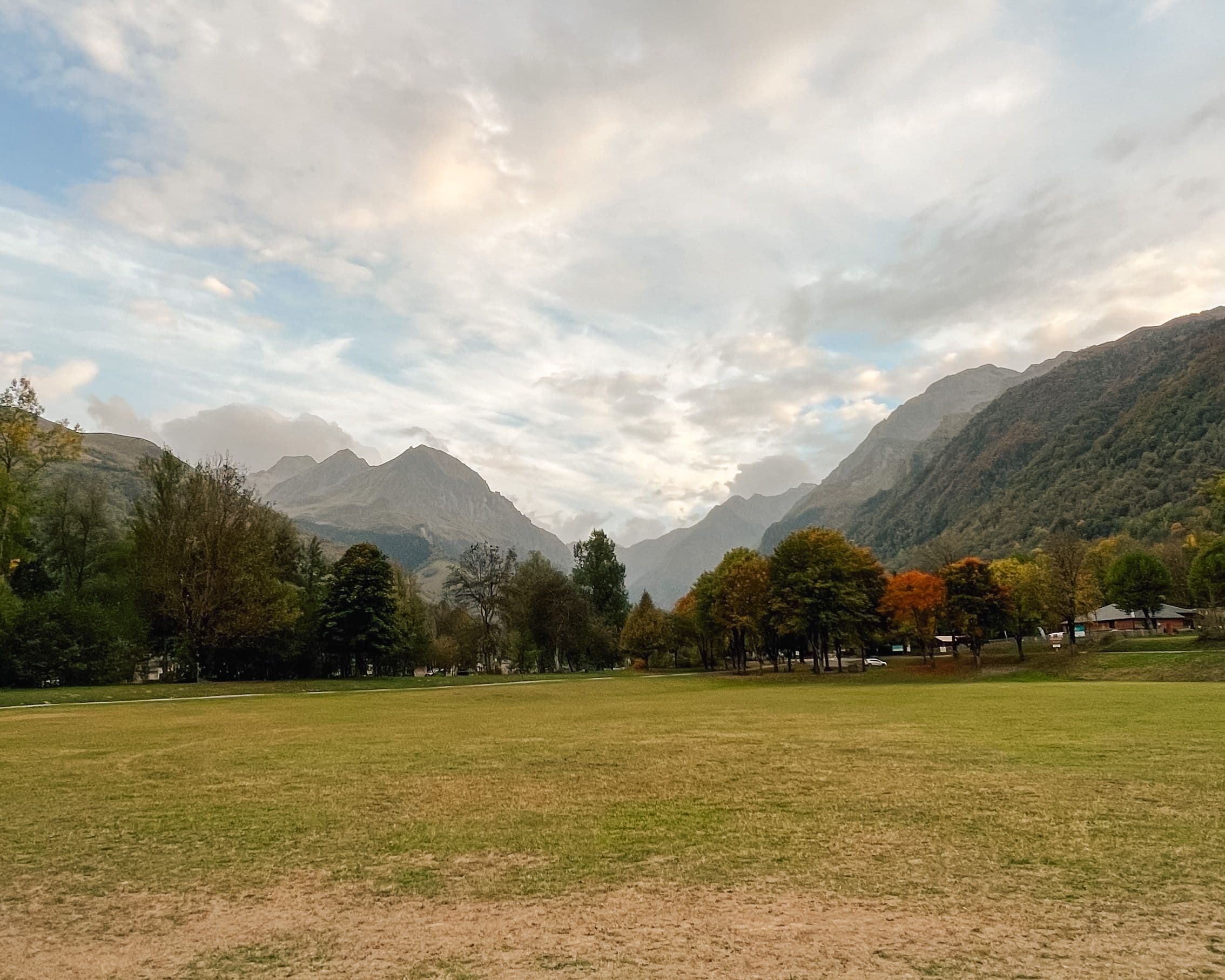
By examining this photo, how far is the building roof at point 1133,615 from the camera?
112m

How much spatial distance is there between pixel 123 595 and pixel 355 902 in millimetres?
61892

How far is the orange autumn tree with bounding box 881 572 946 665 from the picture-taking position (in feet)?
237

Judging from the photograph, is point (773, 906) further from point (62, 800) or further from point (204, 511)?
point (204, 511)

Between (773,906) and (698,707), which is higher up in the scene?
→ (773,906)

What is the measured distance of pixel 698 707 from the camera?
32469 millimetres

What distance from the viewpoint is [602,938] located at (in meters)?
6.16

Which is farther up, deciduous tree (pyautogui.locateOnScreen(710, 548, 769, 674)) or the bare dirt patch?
deciduous tree (pyautogui.locateOnScreen(710, 548, 769, 674))

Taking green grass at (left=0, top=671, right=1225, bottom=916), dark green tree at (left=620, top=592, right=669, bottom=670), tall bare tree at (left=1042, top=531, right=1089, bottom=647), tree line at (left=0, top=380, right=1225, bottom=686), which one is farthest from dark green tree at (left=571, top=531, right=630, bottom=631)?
green grass at (left=0, top=671, right=1225, bottom=916)

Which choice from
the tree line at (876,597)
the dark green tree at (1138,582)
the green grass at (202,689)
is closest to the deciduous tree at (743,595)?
the tree line at (876,597)

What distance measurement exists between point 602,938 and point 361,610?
65406 millimetres

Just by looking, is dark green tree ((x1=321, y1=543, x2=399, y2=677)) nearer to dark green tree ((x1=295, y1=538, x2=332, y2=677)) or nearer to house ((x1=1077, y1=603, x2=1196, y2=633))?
dark green tree ((x1=295, y1=538, x2=332, y2=677))

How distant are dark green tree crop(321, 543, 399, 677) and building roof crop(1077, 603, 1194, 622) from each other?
9965 centimetres

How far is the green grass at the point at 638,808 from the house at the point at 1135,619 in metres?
109

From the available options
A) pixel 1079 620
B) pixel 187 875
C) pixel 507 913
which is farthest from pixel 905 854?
pixel 1079 620
